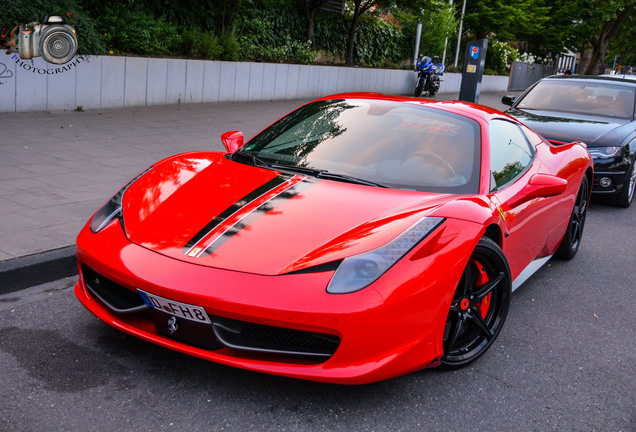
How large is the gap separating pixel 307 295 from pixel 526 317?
82.2 inches

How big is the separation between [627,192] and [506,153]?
4612 millimetres

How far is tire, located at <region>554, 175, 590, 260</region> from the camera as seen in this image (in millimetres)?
5447

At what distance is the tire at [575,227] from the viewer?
545cm

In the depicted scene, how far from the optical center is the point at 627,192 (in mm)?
8023

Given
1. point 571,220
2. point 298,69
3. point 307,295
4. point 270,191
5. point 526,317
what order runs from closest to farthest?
point 307,295, point 270,191, point 526,317, point 571,220, point 298,69

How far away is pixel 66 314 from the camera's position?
147 inches

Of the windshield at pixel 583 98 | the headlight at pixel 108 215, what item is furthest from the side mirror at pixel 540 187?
the windshield at pixel 583 98

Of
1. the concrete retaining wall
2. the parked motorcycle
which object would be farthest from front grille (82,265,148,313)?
the parked motorcycle

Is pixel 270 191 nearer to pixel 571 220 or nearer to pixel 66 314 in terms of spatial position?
pixel 66 314

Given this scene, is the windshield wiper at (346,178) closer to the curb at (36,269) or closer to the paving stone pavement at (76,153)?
the curb at (36,269)

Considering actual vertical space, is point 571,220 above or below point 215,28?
below

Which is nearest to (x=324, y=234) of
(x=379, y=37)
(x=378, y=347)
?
(x=378, y=347)

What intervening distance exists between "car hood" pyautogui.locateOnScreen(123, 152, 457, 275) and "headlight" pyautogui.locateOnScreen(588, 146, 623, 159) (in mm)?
4972

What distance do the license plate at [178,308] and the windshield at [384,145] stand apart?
1318 mm
